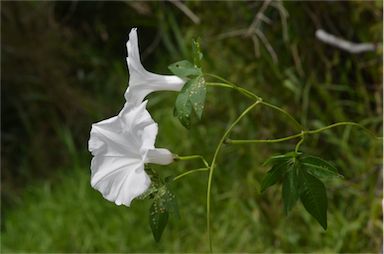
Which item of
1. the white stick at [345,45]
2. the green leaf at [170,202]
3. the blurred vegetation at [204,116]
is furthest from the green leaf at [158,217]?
the white stick at [345,45]

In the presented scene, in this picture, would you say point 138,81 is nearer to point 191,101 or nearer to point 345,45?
point 191,101

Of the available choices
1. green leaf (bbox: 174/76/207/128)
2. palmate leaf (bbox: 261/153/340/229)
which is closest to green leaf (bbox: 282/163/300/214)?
palmate leaf (bbox: 261/153/340/229)

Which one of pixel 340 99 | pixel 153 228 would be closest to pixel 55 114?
pixel 340 99

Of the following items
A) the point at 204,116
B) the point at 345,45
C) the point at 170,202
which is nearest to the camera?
the point at 170,202

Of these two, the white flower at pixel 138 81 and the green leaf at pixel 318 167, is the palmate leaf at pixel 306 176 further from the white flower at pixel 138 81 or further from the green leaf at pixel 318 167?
the white flower at pixel 138 81

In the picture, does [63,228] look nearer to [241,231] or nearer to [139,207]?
[139,207]

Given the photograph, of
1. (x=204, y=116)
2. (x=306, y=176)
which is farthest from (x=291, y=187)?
(x=204, y=116)
